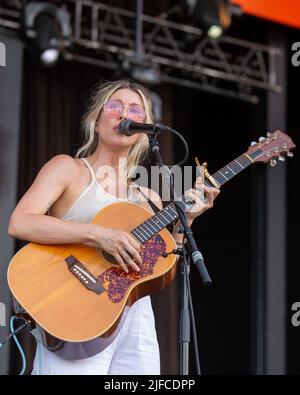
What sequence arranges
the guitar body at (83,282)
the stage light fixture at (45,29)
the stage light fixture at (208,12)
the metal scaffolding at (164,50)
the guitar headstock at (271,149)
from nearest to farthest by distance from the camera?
the guitar body at (83,282) → the guitar headstock at (271,149) → the stage light fixture at (45,29) → the stage light fixture at (208,12) → the metal scaffolding at (164,50)

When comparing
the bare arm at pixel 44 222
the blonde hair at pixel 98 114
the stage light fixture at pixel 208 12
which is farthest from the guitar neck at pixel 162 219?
the stage light fixture at pixel 208 12

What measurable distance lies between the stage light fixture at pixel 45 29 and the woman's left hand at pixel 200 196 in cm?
370

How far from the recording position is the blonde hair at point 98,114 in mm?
3631

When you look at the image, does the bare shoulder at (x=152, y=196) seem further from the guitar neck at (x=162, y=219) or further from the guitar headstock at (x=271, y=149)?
the guitar headstock at (x=271, y=149)

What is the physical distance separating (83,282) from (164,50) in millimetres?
4997

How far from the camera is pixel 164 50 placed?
7902 millimetres

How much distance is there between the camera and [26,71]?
26.0 ft

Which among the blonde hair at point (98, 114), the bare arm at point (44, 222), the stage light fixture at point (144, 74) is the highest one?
the stage light fixture at point (144, 74)

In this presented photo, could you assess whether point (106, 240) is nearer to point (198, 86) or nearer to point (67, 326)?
point (67, 326)

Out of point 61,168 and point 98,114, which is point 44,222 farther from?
point 98,114

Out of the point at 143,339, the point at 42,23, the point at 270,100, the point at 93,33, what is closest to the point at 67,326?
the point at 143,339

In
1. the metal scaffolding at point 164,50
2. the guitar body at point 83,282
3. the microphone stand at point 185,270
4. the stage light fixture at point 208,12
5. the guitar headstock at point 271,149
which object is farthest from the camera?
the metal scaffolding at point 164,50

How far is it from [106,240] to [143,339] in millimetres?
430

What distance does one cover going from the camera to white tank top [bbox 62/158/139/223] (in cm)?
345
